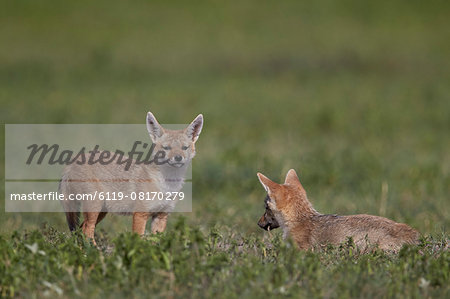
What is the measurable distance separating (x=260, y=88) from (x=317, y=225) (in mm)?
17282

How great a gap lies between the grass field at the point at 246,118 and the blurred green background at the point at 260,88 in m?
0.07

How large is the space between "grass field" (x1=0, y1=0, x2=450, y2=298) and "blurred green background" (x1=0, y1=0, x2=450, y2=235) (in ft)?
0.23

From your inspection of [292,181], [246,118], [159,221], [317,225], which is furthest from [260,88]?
[159,221]

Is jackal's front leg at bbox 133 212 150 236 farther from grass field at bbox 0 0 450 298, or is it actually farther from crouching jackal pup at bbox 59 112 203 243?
grass field at bbox 0 0 450 298

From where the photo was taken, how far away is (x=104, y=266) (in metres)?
5.73

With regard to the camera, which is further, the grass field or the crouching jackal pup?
the crouching jackal pup

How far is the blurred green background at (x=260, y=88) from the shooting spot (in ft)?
38.8

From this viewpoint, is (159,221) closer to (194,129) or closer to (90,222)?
(90,222)

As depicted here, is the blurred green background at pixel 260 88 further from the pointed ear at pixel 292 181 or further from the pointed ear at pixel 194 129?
the pointed ear at pixel 194 129

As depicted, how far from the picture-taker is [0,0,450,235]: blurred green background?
11.8 m

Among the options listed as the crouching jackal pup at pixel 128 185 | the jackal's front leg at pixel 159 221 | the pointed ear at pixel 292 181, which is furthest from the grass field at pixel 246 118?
the pointed ear at pixel 292 181

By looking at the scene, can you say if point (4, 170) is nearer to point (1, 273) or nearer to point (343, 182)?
point (343, 182)

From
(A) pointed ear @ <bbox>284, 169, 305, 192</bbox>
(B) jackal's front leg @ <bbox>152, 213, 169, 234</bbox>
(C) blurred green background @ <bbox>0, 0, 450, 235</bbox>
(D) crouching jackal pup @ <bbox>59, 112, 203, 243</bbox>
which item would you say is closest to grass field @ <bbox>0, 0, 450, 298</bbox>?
(C) blurred green background @ <bbox>0, 0, 450, 235</bbox>

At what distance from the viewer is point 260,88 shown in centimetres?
2422
